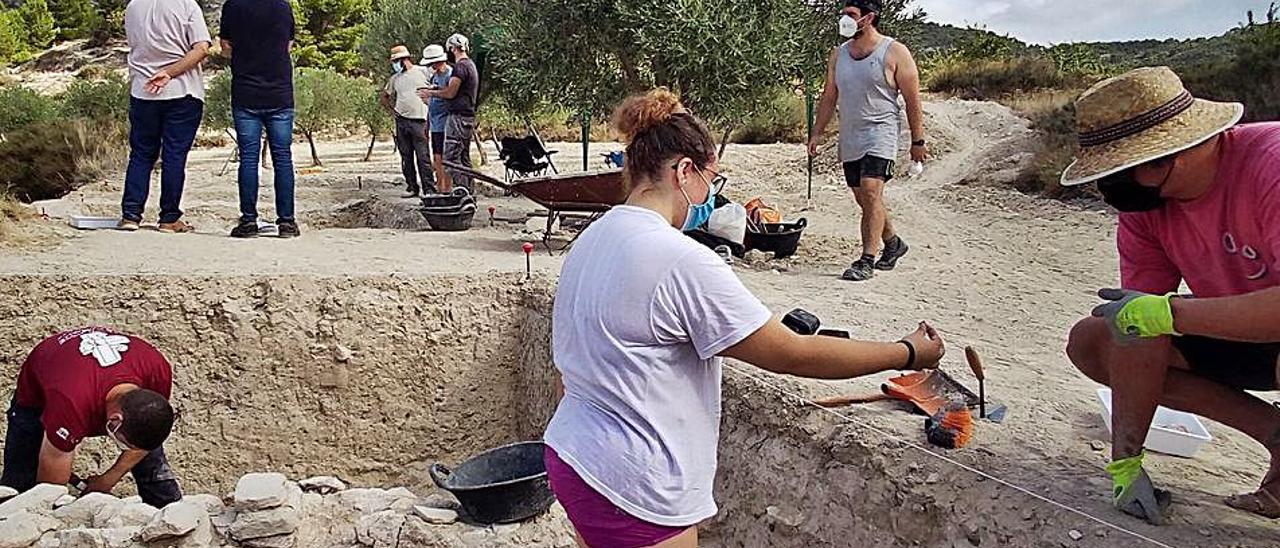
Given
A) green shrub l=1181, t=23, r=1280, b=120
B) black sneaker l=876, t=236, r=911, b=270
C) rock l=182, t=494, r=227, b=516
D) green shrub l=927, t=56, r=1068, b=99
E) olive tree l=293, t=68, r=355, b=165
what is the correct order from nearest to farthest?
rock l=182, t=494, r=227, b=516 → black sneaker l=876, t=236, r=911, b=270 → green shrub l=1181, t=23, r=1280, b=120 → olive tree l=293, t=68, r=355, b=165 → green shrub l=927, t=56, r=1068, b=99

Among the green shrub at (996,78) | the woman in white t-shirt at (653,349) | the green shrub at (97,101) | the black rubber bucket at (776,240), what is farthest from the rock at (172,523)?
the green shrub at (996,78)

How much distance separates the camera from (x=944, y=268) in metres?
7.63

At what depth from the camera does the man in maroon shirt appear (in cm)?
425

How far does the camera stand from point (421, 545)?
15.1 feet

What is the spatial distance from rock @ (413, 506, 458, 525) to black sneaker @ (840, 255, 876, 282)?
3372mm

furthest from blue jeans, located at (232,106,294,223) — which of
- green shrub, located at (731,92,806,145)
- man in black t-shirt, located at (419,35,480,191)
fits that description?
green shrub, located at (731,92,806,145)

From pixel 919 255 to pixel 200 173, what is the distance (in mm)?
10982

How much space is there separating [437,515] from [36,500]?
5.69ft

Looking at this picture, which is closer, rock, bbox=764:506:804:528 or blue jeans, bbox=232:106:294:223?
rock, bbox=764:506:804:528

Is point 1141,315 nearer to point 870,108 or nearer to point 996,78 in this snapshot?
point 870,108

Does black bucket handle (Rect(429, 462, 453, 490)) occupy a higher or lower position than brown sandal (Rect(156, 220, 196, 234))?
lower

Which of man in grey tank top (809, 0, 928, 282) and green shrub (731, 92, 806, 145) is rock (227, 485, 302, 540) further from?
green shrub (731, 92, 806, 145)

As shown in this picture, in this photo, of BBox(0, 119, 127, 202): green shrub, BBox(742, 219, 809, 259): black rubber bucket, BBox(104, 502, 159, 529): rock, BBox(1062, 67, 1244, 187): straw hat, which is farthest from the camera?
BBox(0, 119, 127, 202): green shrub

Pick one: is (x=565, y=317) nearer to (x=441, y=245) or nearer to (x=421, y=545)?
(x=421, y=545)
